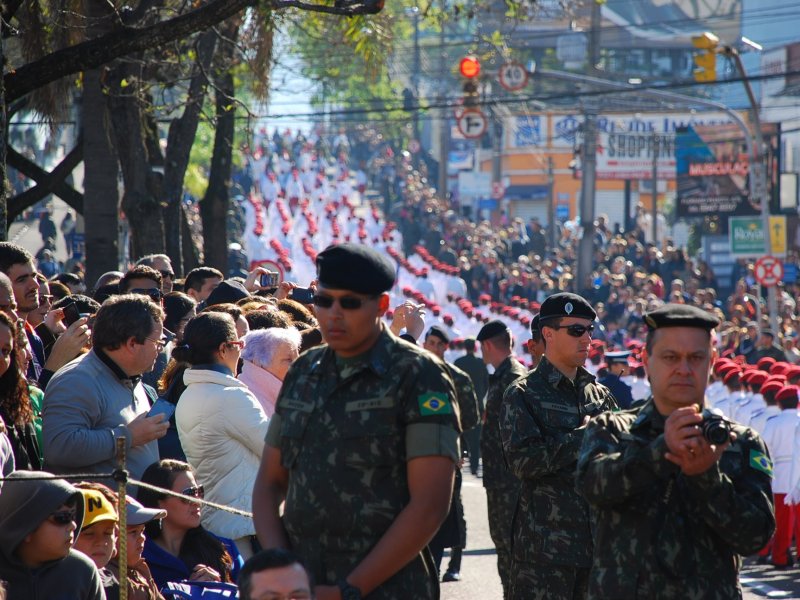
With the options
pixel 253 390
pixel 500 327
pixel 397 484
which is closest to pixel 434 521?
pixel 397 484

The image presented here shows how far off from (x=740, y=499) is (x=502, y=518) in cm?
429

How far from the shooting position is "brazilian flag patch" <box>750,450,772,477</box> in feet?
14.5

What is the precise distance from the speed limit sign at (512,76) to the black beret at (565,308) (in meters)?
23.8

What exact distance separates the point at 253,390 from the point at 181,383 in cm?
44

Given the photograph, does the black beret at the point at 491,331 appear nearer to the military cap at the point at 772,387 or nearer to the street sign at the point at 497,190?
the military cap at the point at 772,387

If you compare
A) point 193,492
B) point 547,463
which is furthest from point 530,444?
point 193,492

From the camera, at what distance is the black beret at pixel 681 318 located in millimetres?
4453

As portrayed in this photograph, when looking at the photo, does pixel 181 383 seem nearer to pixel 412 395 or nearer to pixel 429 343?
pixel 412 395

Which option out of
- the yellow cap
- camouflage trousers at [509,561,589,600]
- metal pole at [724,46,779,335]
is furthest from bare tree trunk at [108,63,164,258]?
metal pole at [724,46,779,335]

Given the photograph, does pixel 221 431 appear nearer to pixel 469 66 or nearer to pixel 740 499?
pixel 740 499

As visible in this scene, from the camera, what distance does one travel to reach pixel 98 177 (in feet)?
48.9

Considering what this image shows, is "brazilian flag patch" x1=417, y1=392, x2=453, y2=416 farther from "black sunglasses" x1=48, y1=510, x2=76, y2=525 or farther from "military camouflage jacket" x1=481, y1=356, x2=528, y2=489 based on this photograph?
"military camouflage jacket" x1=481, y1=356, x2=528, y2=489

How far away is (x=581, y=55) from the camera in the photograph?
6888 cm

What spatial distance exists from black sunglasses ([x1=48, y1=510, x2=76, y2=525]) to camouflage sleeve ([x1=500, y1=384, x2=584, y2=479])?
243 cm
